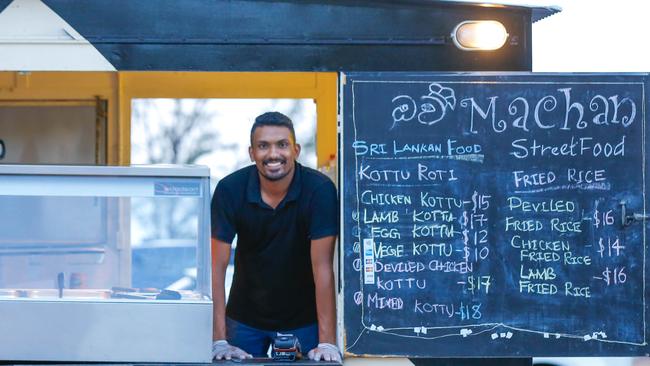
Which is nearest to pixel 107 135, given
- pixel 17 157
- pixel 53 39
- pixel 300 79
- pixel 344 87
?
pixel 17 157

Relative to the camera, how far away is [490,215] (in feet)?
16.8

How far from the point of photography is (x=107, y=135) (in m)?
7.47

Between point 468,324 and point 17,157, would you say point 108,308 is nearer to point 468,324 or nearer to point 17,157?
point 468,324

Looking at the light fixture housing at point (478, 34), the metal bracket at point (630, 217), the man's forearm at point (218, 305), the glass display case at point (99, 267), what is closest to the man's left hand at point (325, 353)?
the man's forearm at point (218, 305)

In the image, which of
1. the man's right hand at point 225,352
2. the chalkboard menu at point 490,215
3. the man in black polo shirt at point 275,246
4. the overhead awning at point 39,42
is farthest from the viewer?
the overhead awning at point 39,42

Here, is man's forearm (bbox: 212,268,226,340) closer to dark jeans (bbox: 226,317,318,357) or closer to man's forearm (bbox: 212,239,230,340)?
man's forearm (bbox: 212,239,230,340)

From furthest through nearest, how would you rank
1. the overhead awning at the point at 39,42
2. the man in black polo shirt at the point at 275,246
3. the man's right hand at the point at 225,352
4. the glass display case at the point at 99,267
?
the overhead awning at the point at 39,42 < the man in black polo shirt at the point at 275,246 < the man's right hand at the point at 225,352 < the glass display case at the point at 99,267

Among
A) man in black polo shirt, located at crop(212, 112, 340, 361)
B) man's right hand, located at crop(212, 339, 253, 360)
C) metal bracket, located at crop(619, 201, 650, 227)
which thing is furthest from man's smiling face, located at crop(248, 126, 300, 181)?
metal bracket, located at crop(619, 201, 650, 227)

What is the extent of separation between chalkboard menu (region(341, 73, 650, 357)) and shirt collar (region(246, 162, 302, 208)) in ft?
0.75

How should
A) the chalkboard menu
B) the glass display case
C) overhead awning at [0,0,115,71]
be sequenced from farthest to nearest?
overhead awning at [0,0,115,71] < the chalkboard menu < the glass display case

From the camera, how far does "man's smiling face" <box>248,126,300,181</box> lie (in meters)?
4.97

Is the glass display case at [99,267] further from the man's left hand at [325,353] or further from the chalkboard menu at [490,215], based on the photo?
the chalkboard menu at [490,215]

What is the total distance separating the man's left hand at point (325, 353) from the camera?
16.1 ft

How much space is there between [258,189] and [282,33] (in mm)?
812
